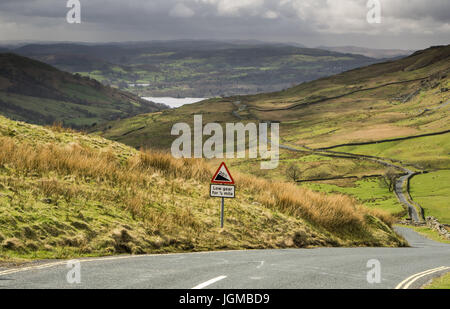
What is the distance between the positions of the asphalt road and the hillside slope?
153 centimetres

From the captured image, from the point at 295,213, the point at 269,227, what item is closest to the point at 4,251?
the point at 269,227

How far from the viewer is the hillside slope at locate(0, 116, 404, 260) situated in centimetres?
1412

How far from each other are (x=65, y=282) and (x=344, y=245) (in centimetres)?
1603

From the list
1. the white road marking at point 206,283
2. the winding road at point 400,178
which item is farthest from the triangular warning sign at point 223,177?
the winding road at point 400,178

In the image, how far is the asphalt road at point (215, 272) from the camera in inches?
396

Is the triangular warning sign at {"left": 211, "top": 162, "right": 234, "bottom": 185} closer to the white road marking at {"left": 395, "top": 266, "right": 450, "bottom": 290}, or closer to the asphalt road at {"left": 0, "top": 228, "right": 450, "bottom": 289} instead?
the asphalt road at {"left": 0, "top": 228, "right": 450, "bottom": 289}

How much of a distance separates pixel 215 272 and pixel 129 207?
21.1ft

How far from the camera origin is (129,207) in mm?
17266

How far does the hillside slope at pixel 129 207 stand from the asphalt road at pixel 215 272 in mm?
1526

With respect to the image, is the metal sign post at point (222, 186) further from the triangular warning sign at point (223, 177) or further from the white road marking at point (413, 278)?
the white road marking at point (413, 278)
